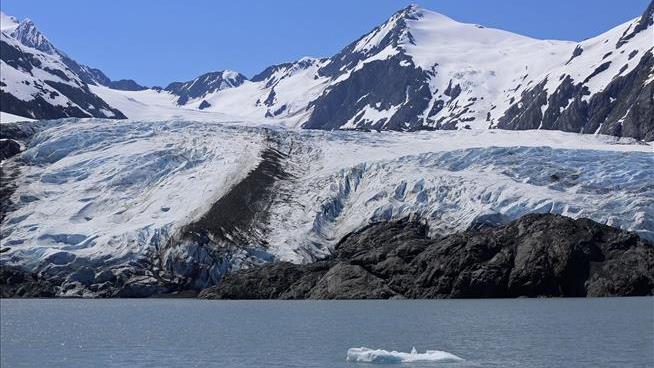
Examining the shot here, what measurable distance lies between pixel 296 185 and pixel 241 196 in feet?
29.1

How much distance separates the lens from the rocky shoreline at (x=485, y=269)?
286ft

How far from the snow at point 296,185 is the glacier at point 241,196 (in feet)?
0.70

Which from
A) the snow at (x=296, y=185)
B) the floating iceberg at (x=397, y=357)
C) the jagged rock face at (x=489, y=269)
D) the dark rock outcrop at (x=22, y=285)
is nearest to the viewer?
the floating iceberg at (x=397, y=357)

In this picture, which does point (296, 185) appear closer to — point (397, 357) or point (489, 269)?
point (489, 269)

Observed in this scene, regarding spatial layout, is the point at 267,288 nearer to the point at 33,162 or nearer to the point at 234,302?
the point at 234,302

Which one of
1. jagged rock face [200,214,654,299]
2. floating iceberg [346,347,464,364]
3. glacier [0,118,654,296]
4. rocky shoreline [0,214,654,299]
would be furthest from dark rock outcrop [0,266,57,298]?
floating iceberg [346,347,464,364]

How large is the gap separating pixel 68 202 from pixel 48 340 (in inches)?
2516

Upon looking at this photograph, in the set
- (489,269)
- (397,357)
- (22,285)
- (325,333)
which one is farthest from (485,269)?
(397,357)

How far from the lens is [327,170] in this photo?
12000 centimetres

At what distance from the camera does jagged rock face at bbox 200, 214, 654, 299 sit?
8706cm

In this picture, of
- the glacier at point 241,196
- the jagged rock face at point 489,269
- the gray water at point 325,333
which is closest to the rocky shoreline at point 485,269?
the jagged rock face at point 489,269

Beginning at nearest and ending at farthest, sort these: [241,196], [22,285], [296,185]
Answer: [22,285] < [241,196] < [296,185]

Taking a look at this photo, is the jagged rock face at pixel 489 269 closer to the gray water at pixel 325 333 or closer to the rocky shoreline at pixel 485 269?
the rocky shoreline at pixel 485 269

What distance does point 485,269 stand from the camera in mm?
88375
